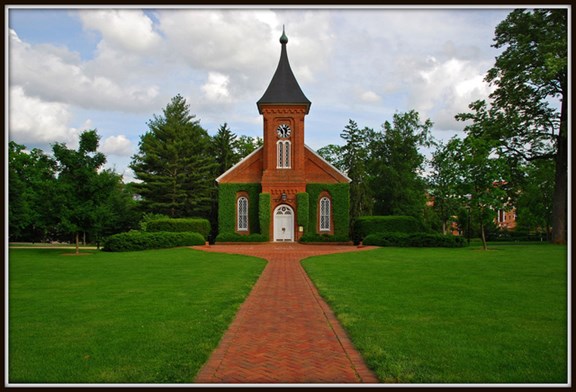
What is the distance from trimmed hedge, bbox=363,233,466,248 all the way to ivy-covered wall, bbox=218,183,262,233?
35.6 feet

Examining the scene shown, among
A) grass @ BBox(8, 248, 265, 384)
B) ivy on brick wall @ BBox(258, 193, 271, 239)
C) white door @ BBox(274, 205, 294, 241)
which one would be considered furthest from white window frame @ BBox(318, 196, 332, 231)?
grass @ BBox(8, 248, 265, 384)

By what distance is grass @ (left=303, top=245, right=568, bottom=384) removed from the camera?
5.87m

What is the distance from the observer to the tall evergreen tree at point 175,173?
49.9 meters

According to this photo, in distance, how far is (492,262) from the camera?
2014cm

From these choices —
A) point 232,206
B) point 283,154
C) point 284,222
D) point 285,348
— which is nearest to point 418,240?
point 284,222

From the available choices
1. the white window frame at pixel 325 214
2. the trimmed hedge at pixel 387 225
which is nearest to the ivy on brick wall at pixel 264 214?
the white window frame at pixel 325 214

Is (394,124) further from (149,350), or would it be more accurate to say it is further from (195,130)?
(149,350)

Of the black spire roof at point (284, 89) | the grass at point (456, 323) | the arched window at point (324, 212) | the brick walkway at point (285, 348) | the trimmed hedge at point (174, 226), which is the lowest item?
the brick walkway at point (285, 348)

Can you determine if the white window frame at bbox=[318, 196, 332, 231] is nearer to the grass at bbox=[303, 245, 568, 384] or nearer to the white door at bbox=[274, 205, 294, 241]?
the white door at bbox=[274, 205, 294, 241]

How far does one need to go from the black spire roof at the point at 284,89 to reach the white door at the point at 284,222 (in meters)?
8.42

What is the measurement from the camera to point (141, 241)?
29891 millimetres

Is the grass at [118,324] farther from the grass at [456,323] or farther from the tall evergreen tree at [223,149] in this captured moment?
the tall evergreen tree at [223,149]

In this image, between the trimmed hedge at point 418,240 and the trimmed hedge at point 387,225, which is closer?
the trimmed hedge at point 418,240

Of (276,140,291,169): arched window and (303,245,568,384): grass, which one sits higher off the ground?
(276,140,291,169): arched window
